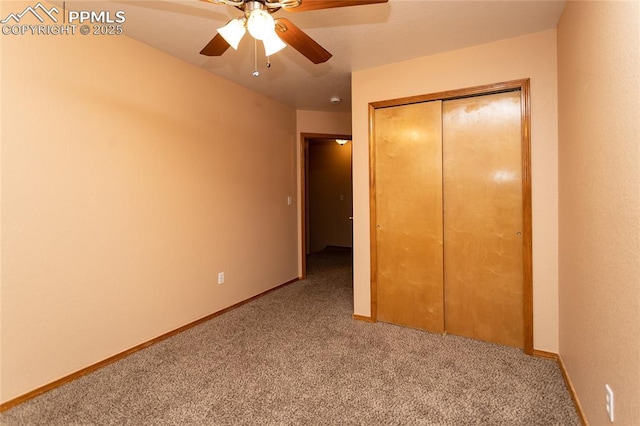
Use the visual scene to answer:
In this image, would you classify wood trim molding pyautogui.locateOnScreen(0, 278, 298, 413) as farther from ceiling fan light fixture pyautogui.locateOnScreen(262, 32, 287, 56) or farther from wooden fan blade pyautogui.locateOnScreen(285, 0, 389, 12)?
wooden fan blade pyautogui.locateOnScreen(285, 0, 389, 12)

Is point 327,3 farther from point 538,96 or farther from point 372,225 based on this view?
point 372,225

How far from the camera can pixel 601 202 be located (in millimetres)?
1353

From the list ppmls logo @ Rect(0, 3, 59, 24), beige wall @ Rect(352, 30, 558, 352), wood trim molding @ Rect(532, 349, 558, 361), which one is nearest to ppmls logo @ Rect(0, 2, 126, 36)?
ppmls logo @ Rect(0, 3, 59, 24)

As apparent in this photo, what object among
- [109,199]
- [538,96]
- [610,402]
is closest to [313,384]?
[610,402]

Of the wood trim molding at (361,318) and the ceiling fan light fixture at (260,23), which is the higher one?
the ceiling fan light fixture at (260,23)

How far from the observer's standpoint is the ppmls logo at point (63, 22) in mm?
1783

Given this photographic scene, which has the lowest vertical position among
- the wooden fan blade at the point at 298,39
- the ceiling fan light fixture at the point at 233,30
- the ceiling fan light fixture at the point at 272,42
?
the ceiling fan light fixture at the point at 272,42

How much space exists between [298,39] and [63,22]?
156 cm

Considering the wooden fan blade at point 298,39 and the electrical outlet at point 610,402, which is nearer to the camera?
the electrical outlet at point 610,402

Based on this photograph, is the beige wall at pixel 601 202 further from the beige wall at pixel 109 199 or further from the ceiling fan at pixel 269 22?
the beige wall at pixel 109 199

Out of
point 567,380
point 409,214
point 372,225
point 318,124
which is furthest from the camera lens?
point 318,124

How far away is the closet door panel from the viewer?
240 cm

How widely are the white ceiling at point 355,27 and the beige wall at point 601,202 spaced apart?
0.35 metres

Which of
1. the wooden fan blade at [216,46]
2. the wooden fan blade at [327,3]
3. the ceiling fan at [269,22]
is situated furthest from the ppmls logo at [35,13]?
the wooden fan blade at [327,3]
